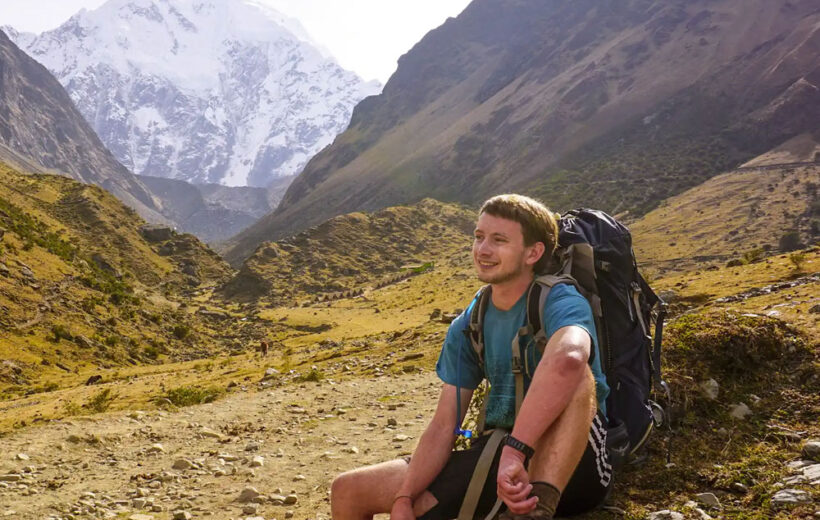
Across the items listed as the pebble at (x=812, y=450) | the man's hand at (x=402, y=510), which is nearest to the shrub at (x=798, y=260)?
the pebble at (x=812, y=450)

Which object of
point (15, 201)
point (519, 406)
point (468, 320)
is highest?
point (15, 201)

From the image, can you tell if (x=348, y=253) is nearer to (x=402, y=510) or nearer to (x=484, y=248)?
(x=484, y=248)

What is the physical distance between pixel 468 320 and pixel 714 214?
200 feet

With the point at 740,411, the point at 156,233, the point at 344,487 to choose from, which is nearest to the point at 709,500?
the point at 740,411

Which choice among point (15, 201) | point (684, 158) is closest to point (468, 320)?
point (15, 201)

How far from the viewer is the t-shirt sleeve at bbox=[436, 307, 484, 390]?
4.07 metres

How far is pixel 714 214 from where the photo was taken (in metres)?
57.0

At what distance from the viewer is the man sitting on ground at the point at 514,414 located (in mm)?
3201

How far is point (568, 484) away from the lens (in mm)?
3584

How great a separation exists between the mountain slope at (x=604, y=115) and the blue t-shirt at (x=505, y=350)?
73.7 m

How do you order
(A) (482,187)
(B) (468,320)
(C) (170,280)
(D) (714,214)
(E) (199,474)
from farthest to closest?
(A) (482,187)
(D) (714,214)
(C) (170,280)
(E) (199,474)
(B) (468,320)

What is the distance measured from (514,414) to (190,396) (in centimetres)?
1108

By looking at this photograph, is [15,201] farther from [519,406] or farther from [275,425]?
[519,406]

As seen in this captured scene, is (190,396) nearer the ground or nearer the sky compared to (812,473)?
nearer the sky
